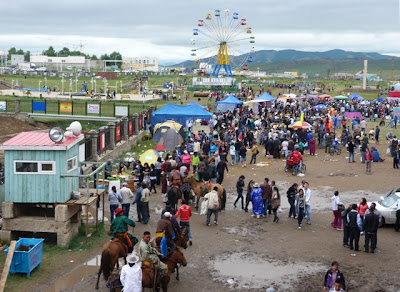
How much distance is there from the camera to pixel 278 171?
25078 millimetres

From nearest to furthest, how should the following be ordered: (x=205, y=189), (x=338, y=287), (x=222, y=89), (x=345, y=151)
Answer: (x=338, y=287) → (x=205, y=189) → (x=345, y=151) → (x=222, y=89)

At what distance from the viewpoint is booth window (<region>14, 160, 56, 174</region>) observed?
13.8m

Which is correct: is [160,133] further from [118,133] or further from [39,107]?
[39,107]

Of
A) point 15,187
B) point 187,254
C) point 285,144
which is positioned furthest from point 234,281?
point 285,144

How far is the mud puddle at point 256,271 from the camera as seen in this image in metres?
11.9

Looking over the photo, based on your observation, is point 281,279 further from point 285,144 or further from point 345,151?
point 345,151

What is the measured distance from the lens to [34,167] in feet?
45.5

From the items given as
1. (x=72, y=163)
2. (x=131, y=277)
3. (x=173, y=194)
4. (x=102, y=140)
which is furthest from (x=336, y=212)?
(x=102, y=140)

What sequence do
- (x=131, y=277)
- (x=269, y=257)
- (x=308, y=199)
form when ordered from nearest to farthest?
(x=131, y=277) < (x=269, y=257) < (x=308, y=199)

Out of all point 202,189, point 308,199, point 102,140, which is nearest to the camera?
point 308,199

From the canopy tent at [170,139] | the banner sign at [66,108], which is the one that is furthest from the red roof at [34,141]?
the banner sign at [66,108]

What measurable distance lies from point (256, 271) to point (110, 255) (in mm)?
3480

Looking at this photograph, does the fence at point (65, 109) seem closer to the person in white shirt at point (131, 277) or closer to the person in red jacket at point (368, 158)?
the person in red jacket at point (368, 158)

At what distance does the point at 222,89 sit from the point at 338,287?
6826cm
